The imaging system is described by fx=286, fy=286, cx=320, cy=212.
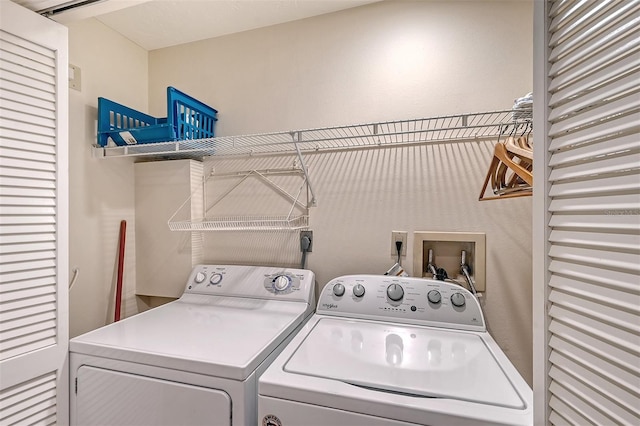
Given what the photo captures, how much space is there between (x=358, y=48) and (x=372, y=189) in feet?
2.60

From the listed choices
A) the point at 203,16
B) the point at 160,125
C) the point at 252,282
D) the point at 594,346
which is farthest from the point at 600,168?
the point at 203,16

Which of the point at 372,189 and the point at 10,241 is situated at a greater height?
the point at 372,189

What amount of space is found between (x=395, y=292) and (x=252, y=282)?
77cm

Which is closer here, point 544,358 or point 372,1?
point 544,358

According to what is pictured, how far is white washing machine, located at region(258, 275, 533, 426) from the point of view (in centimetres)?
75

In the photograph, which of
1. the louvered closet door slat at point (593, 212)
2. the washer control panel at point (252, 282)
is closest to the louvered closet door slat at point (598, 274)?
the louvered closet door slat at point (593, 212)

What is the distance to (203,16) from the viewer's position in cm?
165

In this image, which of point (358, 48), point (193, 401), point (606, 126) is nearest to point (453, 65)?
point (358, 48)

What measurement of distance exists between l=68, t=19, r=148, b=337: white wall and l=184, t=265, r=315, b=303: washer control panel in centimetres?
50

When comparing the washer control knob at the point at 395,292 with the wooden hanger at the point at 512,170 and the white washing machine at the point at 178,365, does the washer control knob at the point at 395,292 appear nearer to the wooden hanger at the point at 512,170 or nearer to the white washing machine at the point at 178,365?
the white washing machine at the point at 178,365

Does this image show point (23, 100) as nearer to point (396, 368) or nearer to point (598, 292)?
point (396, 368)

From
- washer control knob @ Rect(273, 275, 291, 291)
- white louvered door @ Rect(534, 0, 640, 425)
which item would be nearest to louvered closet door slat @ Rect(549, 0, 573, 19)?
white louvered door @ Rect(534, 0, 640, 425)

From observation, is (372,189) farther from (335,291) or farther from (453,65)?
(453,65)

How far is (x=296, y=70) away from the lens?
170cm
